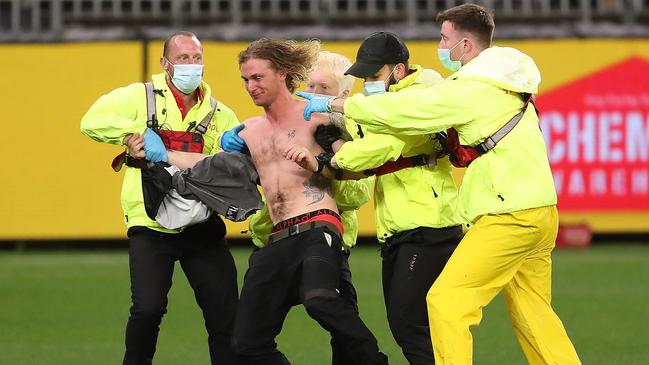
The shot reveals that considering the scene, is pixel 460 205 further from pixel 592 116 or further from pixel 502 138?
pixel 592 116

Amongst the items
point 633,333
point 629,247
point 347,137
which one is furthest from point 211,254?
point 629,247

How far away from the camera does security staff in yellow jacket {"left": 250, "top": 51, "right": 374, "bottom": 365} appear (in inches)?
311

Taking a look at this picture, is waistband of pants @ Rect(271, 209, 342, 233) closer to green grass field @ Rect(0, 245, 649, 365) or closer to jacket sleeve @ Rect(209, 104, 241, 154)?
jacket sleeve @ Rect(209, 104, 241, 154)

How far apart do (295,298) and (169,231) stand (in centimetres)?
102

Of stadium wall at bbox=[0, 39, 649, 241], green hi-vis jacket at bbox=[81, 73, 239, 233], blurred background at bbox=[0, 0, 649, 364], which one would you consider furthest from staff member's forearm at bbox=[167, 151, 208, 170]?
stadium wall at bbox=[0, 39, 649, 241]

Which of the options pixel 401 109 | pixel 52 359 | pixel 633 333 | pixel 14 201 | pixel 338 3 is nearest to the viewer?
pixel 401 109

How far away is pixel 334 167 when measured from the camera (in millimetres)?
7301

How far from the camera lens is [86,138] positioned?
52.9 ft

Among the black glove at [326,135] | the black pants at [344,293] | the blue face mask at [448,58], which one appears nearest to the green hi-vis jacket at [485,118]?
the blue face mask at [448,58]

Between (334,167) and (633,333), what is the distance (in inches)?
170

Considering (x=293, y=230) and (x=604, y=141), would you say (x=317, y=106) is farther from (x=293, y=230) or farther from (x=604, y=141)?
(x=604, y=141)

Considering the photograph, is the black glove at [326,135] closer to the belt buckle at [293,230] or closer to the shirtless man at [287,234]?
the shirtless man at [287,234]

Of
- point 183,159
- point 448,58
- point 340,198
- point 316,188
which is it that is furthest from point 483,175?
point 183,159

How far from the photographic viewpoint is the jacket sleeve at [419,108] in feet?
22.6
